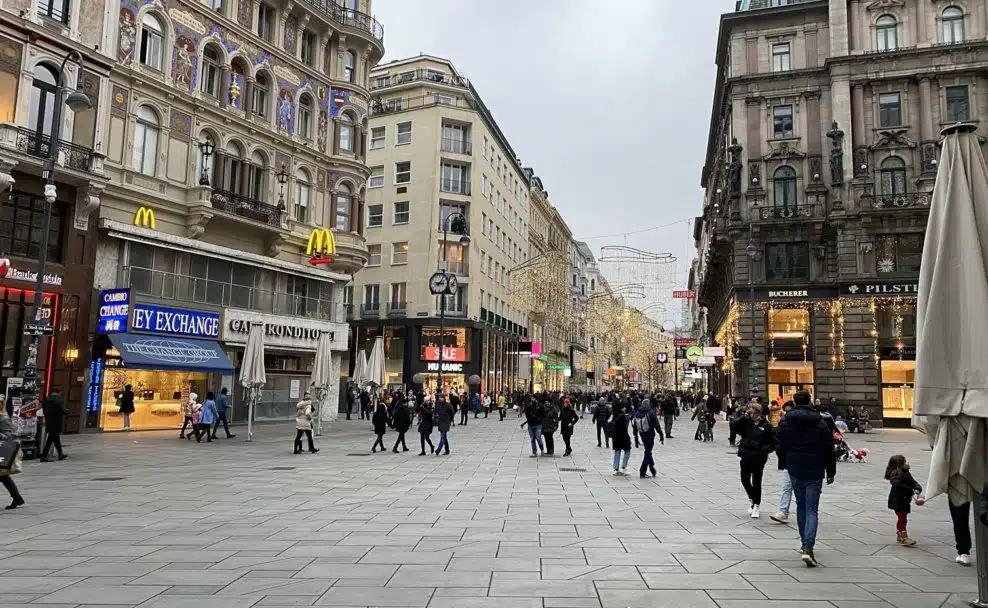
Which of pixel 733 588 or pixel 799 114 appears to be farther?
pixel 799 114

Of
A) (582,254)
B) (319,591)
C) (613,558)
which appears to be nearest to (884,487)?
(613,558)

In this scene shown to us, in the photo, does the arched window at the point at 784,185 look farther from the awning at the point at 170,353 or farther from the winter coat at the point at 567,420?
the awning at the point at 170,353

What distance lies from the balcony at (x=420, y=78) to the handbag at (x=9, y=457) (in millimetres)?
51312

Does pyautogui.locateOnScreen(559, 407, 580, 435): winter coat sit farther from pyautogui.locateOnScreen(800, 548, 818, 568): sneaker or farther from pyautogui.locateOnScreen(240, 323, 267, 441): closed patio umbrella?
pyautogui.locateOnScreen(800, 548, 818, 568): sneaker

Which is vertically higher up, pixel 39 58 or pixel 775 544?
pixel 39 58

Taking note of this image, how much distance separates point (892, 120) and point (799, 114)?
16.5ft

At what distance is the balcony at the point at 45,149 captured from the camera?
21913mm

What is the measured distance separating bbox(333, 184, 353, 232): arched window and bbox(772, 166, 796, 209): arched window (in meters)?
25.4

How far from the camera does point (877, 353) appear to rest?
39.6m

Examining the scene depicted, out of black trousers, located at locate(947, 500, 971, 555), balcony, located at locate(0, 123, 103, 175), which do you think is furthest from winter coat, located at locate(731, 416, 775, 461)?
balcony, located at locate(0, 123, 103, 175)

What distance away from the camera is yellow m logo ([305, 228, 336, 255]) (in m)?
33.8

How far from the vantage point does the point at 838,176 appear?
41.0 m

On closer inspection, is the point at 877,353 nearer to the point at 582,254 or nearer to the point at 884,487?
the point at 884,487

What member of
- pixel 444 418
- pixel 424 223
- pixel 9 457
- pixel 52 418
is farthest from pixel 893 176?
pixel 9 457
